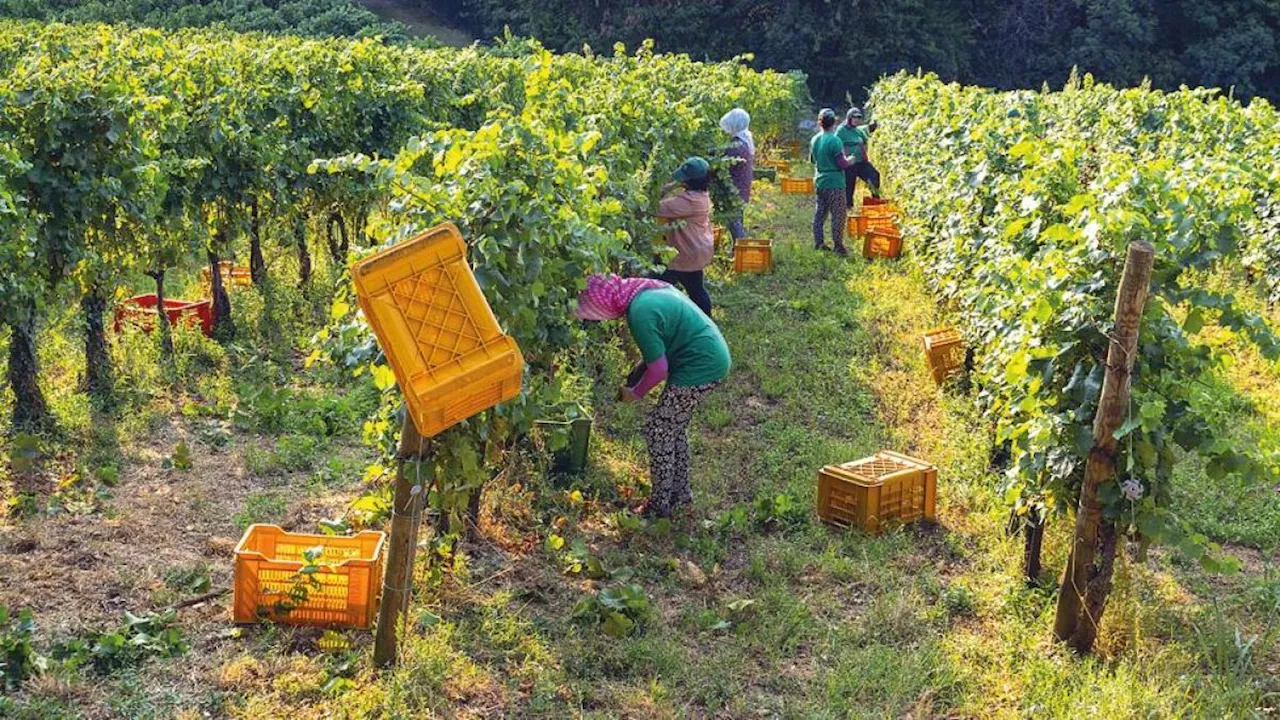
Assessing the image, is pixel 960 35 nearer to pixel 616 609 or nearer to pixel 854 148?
pixel 854 148

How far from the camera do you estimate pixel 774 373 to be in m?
8.96

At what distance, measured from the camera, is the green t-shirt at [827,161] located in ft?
40.8

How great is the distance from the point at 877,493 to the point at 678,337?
1369 mm

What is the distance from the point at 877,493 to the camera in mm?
6113

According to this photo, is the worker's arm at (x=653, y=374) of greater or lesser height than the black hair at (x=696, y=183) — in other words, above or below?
below

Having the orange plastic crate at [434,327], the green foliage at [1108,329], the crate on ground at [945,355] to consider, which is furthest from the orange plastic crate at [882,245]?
the orange plastic crate at [434,327]

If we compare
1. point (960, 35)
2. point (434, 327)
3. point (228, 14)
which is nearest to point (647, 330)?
point (434, 327)

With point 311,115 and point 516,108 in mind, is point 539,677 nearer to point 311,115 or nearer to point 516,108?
point 311,115

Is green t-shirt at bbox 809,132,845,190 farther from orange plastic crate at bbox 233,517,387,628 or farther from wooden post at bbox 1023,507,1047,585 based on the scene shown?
orange plastic crate at bbox 233,517,387,628

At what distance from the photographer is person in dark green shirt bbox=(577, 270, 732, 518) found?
5.59m

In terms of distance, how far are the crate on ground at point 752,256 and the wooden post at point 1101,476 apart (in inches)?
303

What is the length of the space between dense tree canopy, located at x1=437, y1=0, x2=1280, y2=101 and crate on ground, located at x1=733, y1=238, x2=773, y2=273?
83.2 ft

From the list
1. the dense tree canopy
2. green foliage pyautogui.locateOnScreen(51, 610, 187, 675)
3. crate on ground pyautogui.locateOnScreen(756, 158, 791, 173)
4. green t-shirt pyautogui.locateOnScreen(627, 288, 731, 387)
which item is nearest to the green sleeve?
green t-shirt pyautogui.locateOnScreen(627, 288, 731, 387)

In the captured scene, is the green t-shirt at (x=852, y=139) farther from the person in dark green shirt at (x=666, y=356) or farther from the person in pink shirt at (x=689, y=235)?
the person in dark green shirt at (x=666, y=356)
